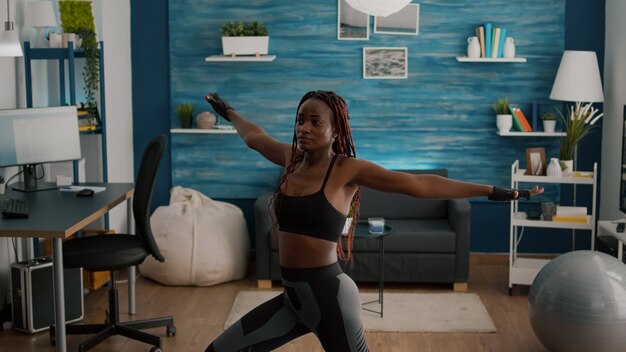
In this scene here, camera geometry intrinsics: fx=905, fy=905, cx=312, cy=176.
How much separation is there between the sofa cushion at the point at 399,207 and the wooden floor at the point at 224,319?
53 cm

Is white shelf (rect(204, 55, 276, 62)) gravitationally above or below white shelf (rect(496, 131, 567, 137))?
above

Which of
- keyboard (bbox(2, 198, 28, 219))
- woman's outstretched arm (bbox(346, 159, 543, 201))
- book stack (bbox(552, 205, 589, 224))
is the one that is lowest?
book stack (bbox(552, 205, 589, 224))

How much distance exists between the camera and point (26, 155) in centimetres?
503

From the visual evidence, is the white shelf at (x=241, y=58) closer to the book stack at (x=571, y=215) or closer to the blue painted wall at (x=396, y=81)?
the blue painted wall at (x=396, y=81)

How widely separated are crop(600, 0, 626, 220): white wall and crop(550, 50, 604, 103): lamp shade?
7.0 inches

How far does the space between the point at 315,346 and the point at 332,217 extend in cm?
199

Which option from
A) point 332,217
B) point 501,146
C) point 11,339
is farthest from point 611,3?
point 11,339

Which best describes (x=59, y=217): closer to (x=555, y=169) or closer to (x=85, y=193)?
(x=85, y=193)

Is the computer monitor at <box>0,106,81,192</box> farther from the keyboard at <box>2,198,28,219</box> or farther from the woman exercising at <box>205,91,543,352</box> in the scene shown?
the woman exercising at <box>205,91,543,352</box>

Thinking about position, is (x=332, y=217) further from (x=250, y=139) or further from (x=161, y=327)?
(x=161, y=327)

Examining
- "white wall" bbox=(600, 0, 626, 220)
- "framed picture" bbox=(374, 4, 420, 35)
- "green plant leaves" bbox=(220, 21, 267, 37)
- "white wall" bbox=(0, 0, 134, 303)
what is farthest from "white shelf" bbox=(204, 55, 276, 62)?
"white wall" bbox=(600, 0, 626, 220)

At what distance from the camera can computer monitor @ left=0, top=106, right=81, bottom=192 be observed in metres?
4.95

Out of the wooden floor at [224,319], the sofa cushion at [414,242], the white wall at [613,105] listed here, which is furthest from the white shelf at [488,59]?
the wooden floor at [224,319]

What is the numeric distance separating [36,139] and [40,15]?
29.8 inches
